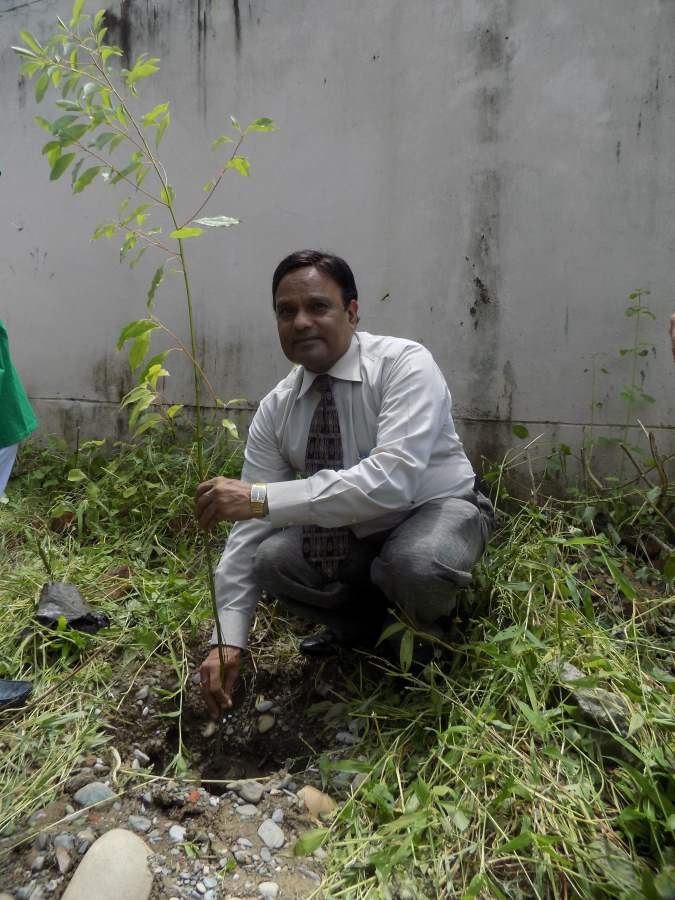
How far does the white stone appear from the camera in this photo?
1.29 meters

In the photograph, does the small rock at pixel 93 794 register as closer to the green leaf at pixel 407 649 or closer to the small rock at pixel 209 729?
the small rock at pixel 209 729

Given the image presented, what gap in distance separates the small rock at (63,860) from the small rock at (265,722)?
2.02 feet

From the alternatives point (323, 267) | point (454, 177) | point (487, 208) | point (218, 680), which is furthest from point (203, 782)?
point (454, 177)

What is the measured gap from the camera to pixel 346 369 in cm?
205

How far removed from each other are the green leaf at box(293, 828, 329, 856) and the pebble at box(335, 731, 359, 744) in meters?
0.38

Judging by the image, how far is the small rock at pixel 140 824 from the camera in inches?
59.6

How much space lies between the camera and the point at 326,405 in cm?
205

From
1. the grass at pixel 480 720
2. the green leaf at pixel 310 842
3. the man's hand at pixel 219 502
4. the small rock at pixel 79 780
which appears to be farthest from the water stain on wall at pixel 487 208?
the small rock at pixel 79 780

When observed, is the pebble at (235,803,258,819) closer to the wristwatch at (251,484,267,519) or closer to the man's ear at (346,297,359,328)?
the wristwatch at (251,484,267,519)

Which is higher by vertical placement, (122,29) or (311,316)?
(122,29)

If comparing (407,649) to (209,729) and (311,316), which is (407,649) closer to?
(209,729)

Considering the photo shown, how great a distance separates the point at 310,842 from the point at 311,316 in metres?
1.40

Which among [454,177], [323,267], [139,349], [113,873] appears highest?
[454,177]

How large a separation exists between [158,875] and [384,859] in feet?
1.61
